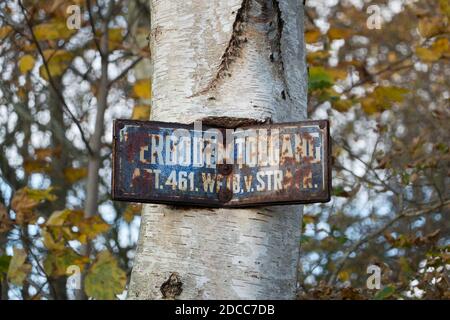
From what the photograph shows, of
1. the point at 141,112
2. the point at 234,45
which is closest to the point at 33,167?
the point at 141,112

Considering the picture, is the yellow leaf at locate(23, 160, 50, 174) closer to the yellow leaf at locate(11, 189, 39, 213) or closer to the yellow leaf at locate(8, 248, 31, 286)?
the yellow leaf at locate(11, 189, 39, 213)

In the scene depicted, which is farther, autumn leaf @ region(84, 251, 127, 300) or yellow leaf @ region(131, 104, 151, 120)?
yellow leaf @ region(131, 104, 151, 120)

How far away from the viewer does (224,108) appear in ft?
6.78

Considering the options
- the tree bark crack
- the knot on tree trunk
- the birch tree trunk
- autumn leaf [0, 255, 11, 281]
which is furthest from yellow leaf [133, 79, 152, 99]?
the knot on tree trunk

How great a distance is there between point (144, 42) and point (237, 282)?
443cm

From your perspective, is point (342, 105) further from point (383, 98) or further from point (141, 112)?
point (141, 112)

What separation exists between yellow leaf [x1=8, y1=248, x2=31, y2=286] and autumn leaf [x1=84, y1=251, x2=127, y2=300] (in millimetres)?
328

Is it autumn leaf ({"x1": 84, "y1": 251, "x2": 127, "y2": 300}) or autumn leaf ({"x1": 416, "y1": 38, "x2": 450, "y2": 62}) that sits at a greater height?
autumn leaf ({"x1": 416, "y1": 38, "x2": 450, "y2": 62})

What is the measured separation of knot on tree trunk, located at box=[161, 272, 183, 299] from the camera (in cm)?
195

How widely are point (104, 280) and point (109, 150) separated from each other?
2761 mm

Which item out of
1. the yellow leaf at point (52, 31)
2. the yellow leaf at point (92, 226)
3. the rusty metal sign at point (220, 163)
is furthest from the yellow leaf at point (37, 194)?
the rusty metal sign at point (220, 163)

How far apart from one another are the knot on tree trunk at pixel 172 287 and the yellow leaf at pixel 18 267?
237cm

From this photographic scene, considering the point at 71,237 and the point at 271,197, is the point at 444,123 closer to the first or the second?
the point at 71,237

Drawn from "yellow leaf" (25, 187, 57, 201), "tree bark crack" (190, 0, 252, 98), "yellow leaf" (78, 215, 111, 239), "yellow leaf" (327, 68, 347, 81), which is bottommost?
"yellow leaf" (78, 215, 111, 239)
